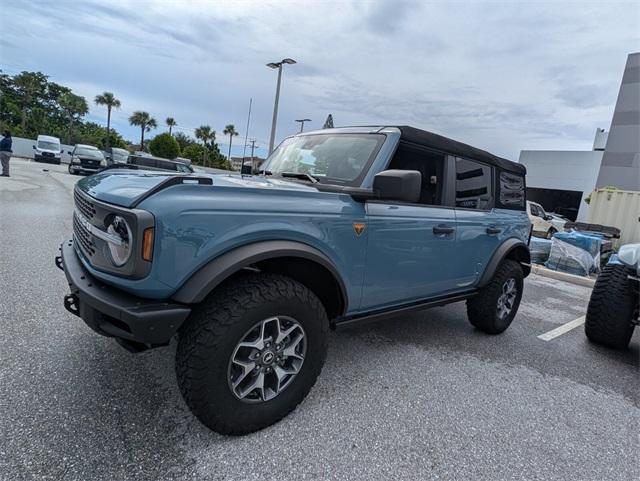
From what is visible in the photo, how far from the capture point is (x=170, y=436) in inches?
79.4

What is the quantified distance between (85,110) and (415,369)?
69240 millimetres

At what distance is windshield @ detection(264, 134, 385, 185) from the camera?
2.82 meters

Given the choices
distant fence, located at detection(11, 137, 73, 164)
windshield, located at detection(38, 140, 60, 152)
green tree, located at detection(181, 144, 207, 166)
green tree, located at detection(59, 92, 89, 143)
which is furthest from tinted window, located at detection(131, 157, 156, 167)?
green tree, located at detection(59, 92, 89, 143)

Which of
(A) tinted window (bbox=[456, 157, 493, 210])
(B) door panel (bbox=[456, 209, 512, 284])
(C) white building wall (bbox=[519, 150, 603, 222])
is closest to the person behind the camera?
(B) door panel (bbox=[456, 209, 512, 284])

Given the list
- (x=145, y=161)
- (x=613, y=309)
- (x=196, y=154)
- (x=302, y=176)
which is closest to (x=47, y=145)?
(x=145, y=161)

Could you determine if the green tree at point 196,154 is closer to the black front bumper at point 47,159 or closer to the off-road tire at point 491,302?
the black front bumper at point 47,159

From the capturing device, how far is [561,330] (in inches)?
180

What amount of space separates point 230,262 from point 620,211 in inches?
473

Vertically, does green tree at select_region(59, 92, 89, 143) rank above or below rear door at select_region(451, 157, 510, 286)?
above

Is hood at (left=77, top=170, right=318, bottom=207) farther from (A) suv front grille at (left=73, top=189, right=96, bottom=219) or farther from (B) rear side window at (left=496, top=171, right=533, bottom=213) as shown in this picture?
(B) rear side window at (left=496, top=171, right=533, bottom=213)

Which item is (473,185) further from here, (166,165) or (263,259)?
(166,165)

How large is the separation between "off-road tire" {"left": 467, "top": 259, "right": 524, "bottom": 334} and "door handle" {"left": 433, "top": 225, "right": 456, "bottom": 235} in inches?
39.0

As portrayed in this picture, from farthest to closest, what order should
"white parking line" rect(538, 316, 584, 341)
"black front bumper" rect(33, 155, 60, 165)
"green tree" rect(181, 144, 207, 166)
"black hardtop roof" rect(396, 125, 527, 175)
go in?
"green tree" rect(181, 144, 207, 166) → "black front bumper" rect(33, 155, 60, 165) → "white parking line" rect(538, 316, 584, 341) → "black hardtop roof" rect(396, 125, 527, 175)

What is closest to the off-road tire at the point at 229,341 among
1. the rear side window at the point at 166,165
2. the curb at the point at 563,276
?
the curb at the point at 563,276
